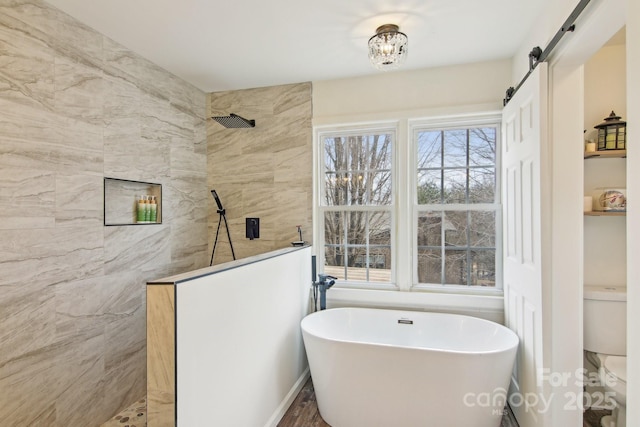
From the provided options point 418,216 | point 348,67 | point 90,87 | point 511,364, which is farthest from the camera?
point 418,216

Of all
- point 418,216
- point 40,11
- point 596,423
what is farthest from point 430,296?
point 40,11

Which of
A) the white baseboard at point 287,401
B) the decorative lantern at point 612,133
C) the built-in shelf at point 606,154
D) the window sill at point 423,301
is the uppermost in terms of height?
the decorative lantern at point 612,133

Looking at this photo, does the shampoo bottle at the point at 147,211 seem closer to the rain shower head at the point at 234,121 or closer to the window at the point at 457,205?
the rain shower head at the point at 234,121

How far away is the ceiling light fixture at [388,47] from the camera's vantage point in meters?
2.04

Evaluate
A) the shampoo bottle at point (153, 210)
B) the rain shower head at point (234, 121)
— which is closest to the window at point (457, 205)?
the rain shower head at point (234, 121)

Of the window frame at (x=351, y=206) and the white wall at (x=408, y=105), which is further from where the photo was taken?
the window frame at (x=351, y=206)

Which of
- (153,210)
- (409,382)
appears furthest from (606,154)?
(153,210)

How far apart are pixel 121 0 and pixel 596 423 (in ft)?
12.8

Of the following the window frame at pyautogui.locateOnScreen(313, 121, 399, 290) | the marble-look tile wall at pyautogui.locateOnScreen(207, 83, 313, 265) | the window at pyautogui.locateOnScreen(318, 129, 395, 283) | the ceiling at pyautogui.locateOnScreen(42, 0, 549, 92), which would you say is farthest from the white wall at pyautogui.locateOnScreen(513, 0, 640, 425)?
the marble-look tile wall at pyautogui.locateOnScreen(207, 83, 313, 265)

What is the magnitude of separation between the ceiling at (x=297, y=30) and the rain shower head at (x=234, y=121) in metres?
0.38

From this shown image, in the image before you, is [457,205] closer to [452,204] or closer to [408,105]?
[452,204]

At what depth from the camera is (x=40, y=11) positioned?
1.85 metres

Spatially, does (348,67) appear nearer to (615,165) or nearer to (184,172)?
(184,172)

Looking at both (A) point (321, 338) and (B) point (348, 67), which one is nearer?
(A) point (321, 338)
